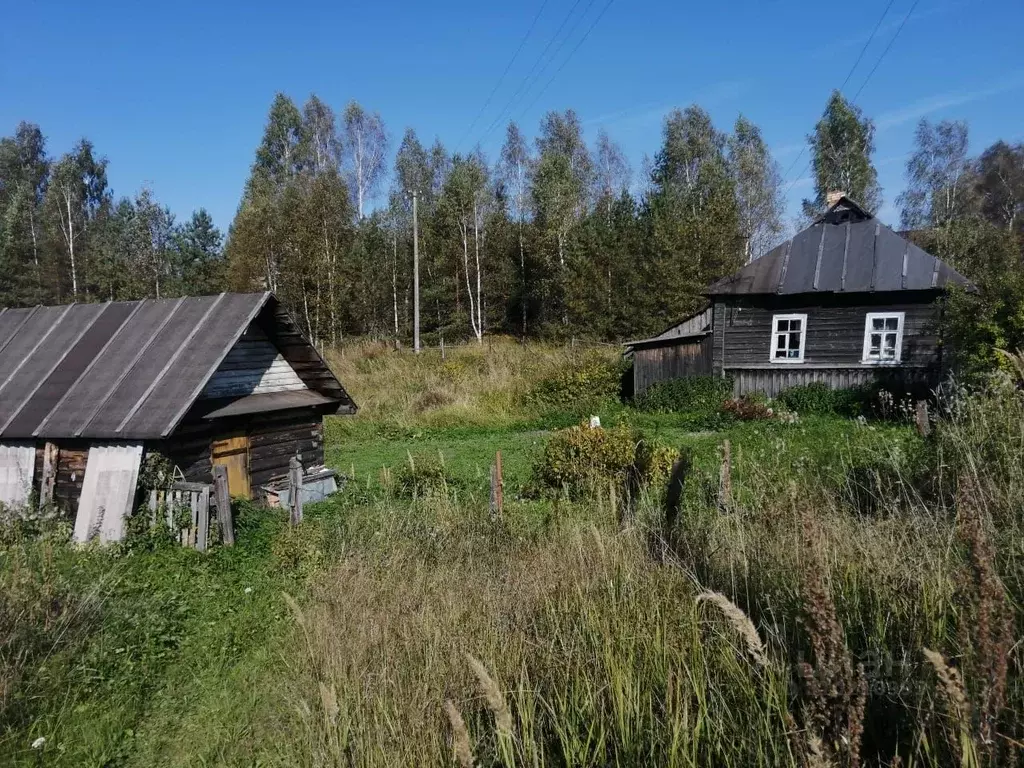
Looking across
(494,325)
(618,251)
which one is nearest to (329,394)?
(618,251)

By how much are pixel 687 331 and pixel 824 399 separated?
459cm

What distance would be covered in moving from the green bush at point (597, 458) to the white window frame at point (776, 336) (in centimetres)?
972

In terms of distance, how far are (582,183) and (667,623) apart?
1665 inches

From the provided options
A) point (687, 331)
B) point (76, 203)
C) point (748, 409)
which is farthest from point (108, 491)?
point (76, 203)

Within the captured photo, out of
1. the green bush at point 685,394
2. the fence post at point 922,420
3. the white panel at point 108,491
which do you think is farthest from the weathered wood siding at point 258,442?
the green bush at point 685,394

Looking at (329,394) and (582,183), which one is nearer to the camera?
(329,394)

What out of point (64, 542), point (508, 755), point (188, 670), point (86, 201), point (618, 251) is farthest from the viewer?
point (86, 201)

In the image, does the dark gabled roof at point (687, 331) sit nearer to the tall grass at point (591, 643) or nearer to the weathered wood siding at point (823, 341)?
the weathered wood siding at point (823, 341)

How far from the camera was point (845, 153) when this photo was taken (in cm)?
3678

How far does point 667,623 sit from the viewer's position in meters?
3.14

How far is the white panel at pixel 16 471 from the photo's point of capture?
9086 mm

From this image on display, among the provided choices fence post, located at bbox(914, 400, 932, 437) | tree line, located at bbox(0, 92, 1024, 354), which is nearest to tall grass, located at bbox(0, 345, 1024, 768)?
fence post, located at bbox(914, 400, 932, 437)

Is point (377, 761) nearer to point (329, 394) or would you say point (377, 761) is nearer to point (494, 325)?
point (329, 394)

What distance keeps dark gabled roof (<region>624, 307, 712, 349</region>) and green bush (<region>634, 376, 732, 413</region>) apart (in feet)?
4.04
